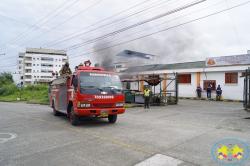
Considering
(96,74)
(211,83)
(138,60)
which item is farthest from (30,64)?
(96,74)

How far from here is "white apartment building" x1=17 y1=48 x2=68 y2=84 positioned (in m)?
92.1

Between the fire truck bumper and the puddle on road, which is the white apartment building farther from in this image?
the puddle on road

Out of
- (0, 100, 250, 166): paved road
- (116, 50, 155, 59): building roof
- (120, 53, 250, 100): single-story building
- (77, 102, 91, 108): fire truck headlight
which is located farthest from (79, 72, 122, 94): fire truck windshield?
(116, 50, 155, 59): building roof

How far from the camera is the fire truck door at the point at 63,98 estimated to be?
11.8 m

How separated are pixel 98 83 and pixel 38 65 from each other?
295 feet

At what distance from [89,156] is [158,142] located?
221 cm

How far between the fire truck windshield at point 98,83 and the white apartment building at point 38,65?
3312 inches

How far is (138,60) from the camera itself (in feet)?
122

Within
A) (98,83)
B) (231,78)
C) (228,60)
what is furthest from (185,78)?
(98,83)

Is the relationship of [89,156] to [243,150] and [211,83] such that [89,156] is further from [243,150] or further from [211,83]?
[211,83]

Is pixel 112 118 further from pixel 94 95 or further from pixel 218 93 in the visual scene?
pixel 218 93

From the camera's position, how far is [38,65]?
93750mm

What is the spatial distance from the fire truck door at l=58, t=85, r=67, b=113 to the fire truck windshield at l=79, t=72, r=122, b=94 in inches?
89.9

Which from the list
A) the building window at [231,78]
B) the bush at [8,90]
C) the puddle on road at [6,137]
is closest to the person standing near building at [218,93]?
the building window at [231,78]
